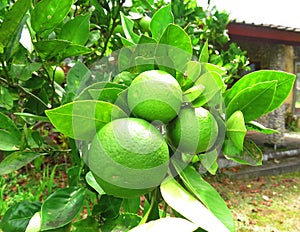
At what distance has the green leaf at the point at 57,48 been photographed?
2.02 ft

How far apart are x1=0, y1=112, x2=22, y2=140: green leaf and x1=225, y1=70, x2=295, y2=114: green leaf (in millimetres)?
413

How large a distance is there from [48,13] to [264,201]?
158 inches

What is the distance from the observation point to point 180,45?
1.51 ft

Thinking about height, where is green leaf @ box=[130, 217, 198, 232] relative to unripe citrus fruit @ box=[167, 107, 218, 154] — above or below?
below

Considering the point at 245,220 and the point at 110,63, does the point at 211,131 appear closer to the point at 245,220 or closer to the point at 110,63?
the point at 110,63

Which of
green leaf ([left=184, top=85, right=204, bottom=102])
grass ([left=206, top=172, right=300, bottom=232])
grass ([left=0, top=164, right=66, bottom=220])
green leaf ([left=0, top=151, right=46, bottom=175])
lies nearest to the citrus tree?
green leaf ([left=184, top=85, right=204, bottom=102])

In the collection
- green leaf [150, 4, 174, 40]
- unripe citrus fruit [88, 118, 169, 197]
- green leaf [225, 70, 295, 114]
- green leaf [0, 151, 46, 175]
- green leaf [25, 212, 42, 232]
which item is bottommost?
green leaf [25, 212, 42, 232]

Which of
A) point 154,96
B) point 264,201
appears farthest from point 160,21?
point 264,201

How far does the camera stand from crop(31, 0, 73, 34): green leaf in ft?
1.89

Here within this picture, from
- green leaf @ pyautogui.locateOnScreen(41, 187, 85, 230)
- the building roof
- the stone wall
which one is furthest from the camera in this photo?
the stone wall

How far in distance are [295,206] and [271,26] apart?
111 inches

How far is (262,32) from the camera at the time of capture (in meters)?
5.52

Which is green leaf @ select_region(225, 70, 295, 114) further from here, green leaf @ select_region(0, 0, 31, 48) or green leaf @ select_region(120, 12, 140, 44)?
green leaf @ select_region(0, 0, 31, 48)

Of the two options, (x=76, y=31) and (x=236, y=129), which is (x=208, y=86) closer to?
(x=236, y=129)
